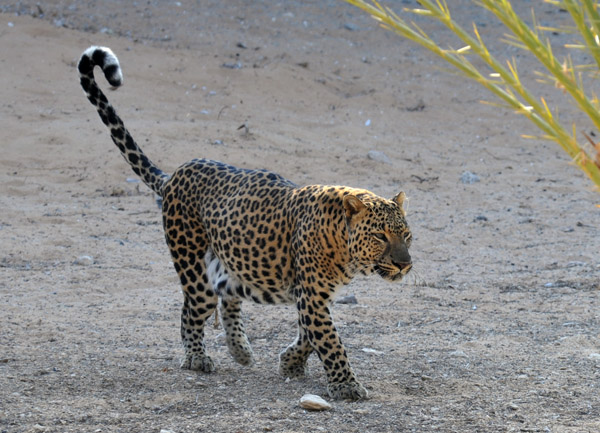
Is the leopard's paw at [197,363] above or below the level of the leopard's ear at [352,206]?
below

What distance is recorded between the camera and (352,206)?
5.54 meters

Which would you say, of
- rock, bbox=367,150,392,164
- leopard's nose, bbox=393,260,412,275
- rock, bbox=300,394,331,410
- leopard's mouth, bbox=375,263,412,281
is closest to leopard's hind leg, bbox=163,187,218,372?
rock, bbox=300,394,331,410

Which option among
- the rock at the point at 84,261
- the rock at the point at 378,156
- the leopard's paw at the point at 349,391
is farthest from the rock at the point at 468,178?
the leopard's paw at the point at 349,391

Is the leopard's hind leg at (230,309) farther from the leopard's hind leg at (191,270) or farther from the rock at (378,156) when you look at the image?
the rock at (378,156)

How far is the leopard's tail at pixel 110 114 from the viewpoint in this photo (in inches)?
254

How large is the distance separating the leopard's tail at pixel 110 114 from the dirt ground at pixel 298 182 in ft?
4.35

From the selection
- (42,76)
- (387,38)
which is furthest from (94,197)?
(387,38)

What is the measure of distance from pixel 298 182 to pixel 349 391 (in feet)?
22.1

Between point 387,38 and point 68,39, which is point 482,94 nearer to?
point 387,38

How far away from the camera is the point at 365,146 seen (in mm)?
14055

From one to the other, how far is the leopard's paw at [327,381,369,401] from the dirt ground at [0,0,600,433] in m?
0.05

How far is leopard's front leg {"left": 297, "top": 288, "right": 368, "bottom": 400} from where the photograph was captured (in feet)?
18.5

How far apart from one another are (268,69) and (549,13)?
9.73 metres

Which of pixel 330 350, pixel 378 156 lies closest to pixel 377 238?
pixel 330 350
